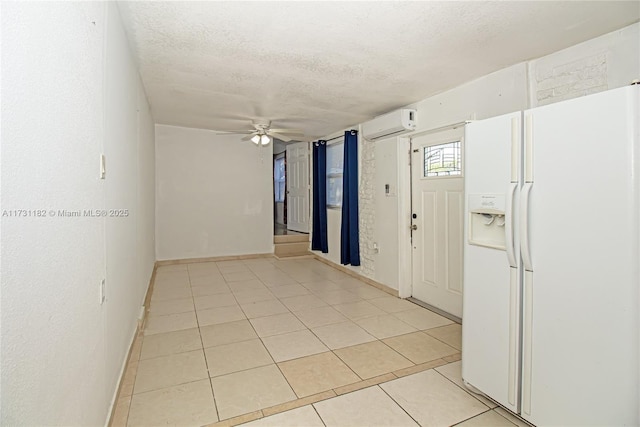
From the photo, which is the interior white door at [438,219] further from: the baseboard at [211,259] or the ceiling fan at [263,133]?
the baseboard at [211,259]

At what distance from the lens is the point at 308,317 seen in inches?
135

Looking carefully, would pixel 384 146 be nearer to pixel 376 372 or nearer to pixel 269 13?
pixel 269 13

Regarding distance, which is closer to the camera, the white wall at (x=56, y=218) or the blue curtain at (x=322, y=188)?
the white wall at (x=56, y=218)

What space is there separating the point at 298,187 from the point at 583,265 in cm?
628

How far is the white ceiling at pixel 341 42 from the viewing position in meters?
1.97

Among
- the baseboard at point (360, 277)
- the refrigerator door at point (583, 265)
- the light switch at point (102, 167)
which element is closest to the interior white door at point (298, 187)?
the baseboard at point (360, 277)

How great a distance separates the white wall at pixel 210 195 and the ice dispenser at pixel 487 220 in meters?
4.94

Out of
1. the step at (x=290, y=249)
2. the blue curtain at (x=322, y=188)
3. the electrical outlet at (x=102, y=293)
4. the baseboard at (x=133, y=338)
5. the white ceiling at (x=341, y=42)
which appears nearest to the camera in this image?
the electrical outlet at (x=102, y=293)

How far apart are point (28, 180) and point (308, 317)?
115 inches

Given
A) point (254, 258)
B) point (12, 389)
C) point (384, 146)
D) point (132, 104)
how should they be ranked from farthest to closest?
point (254, 258), point (384, 146), point (132, 104), point (12, 389)

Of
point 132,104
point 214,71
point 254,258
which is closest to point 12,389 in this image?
point 132,104

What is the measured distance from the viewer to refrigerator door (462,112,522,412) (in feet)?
5.85

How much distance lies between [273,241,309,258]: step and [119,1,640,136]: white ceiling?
11.5ft

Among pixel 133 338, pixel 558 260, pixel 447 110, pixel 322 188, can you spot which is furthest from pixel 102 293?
pixel 322 188
